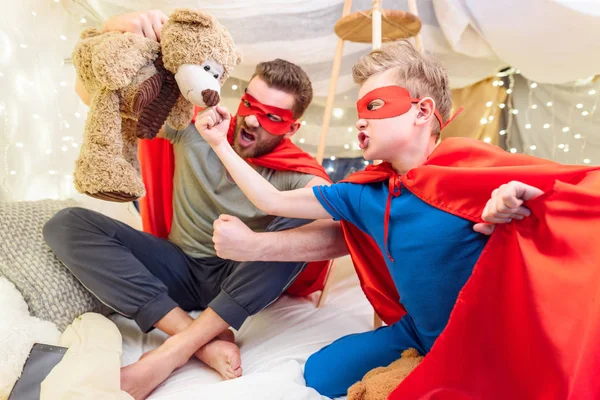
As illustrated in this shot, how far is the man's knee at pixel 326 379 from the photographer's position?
105cm

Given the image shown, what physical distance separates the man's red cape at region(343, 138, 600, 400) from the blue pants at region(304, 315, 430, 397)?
0.19 m

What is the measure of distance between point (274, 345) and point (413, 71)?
77 centimetres

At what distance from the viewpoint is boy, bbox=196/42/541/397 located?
0.94 m

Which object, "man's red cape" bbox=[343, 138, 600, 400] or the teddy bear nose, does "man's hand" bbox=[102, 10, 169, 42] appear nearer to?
the teddy bear nose

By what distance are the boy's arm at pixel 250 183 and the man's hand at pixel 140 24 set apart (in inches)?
9.6

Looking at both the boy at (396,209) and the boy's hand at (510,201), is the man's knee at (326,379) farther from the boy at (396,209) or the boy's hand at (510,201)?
the boy's hand at (510,201)

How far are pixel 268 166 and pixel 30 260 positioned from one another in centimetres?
69

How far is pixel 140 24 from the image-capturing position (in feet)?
3.53

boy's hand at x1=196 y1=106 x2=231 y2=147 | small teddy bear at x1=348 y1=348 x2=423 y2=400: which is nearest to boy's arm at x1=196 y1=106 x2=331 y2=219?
boy's hand at x1=196 y1=106 x2=231 y2=147

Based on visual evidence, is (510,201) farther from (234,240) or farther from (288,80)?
(288,80)

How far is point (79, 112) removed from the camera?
1.84m

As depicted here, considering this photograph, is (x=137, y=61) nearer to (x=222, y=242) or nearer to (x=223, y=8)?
(x=222, y=242)

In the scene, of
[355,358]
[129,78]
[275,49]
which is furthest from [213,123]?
[275,49]

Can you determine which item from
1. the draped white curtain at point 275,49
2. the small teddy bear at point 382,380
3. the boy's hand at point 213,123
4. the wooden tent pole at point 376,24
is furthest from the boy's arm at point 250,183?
the draped white curtain at point 275,49
